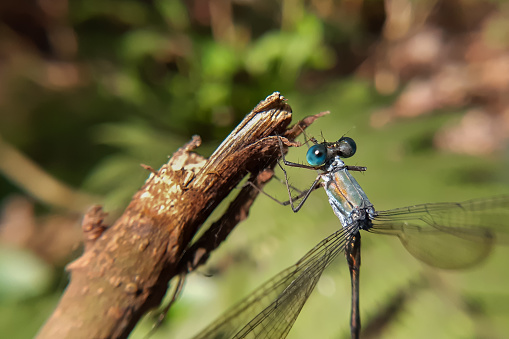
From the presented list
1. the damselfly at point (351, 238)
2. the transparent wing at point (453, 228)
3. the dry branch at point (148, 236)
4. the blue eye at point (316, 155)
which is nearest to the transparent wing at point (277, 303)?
the damselfly at point (351, 238)

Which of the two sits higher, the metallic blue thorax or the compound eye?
the compound eye

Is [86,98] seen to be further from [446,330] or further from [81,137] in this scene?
[446,330]

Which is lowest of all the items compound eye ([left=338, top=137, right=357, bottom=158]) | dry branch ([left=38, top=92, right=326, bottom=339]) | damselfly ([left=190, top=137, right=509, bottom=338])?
dry branch ([left=38, top=92, right=326, bottom=339])

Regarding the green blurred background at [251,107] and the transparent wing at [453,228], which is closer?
the transparent wing at [453,228]

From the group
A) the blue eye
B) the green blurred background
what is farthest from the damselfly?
the green blurred background

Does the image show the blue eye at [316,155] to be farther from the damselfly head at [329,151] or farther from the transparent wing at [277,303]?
the transparent wing at [277,303]

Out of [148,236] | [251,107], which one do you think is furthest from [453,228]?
[148,236]

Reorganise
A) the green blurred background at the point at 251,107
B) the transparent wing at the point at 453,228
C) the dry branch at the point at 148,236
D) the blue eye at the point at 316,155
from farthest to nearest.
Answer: the green blurred background at the point at 251,107, the transparent wing at the point at 453,228, the blue eye at the point at 316,155, the dry branch at the point at 148,236

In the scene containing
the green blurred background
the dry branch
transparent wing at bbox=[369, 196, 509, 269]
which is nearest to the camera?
the dry branch

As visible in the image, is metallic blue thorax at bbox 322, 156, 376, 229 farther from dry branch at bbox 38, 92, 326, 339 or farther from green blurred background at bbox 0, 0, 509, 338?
dry branch at bbox 38, 92, 326, 339
